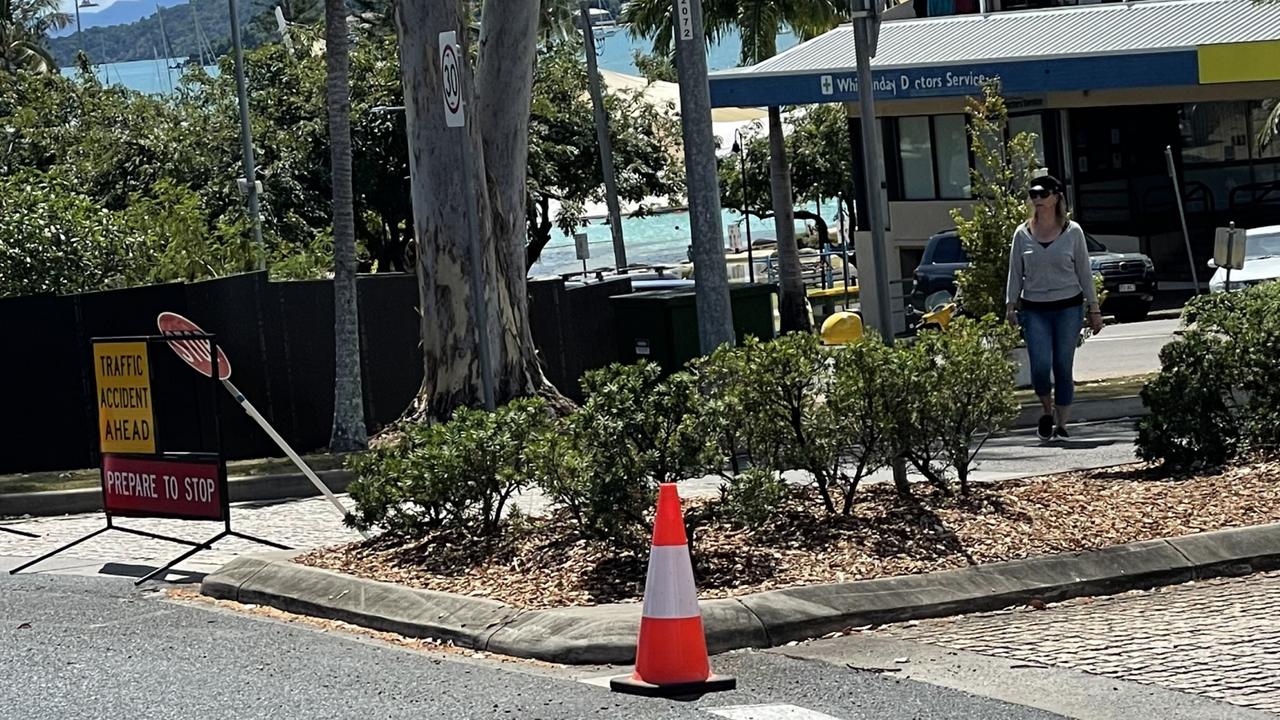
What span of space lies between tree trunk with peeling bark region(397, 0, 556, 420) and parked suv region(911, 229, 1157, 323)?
44.9 ft

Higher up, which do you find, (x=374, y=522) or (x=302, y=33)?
(x=302, y=33)

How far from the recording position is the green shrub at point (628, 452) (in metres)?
8.68

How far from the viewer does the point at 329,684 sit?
297 inches

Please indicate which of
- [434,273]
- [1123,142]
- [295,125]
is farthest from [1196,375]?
[295,125]

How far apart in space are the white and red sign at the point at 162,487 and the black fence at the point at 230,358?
384 centimetres

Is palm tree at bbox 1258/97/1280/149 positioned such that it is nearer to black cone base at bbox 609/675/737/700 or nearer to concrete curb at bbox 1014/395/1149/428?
concrete curb at bbox 1014/395/1149/428

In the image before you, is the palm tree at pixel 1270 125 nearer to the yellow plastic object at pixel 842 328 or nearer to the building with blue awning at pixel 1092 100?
the building with blue awning at pixel 1092 100

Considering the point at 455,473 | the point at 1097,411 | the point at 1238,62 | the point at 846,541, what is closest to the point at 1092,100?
the point at 1238,62

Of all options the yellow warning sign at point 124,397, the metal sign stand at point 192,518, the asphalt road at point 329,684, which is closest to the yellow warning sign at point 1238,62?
the metal sign stand at point 192,518

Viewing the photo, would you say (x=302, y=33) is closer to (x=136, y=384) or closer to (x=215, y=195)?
(x=215, y=195)

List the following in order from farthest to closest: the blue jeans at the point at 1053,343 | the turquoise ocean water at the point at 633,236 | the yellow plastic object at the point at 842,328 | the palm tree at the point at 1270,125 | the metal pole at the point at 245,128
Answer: the turquoise ocean water at the point at 633,236
the metal pole at the point at 245,128
the palm tree at the point at 1270,125
the yellow plastic object at the point at 842,328
the blue jeans at the point at 1053,343

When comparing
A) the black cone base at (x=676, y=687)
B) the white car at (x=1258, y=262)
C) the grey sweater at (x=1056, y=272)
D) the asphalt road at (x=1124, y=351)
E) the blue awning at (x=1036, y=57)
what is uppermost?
the blue awning at (x=1036, y=57)

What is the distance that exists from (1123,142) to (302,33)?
24047 mm

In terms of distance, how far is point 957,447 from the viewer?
31.6ft
